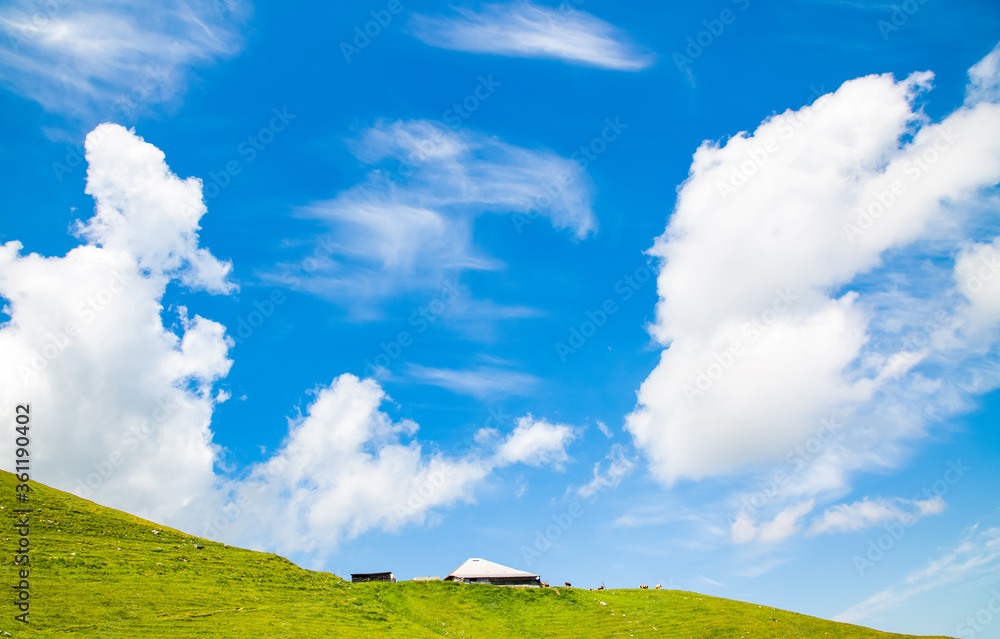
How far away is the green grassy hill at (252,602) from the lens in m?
50.8

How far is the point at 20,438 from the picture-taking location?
42.9 m

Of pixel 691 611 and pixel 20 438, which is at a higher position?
pixel 20 438

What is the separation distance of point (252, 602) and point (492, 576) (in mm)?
37138

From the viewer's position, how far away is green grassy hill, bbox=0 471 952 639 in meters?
50.8

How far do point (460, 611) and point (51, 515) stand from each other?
168 ft

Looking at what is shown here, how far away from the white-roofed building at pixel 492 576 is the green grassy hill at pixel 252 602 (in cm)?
655

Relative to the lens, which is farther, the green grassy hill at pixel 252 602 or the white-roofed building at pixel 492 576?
the white-roofed building at pixel 492 576

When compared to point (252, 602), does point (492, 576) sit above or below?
above

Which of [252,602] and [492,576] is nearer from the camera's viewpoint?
[252,602]

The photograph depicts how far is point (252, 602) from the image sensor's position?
59.8m

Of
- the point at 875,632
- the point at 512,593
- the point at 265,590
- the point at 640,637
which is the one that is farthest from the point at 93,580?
the point at 875,632

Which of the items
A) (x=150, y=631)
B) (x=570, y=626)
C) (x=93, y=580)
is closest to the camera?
(x=150, y=631)

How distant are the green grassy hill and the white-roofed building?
6545 millimetres

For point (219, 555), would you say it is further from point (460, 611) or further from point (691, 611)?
point (691, 611)
